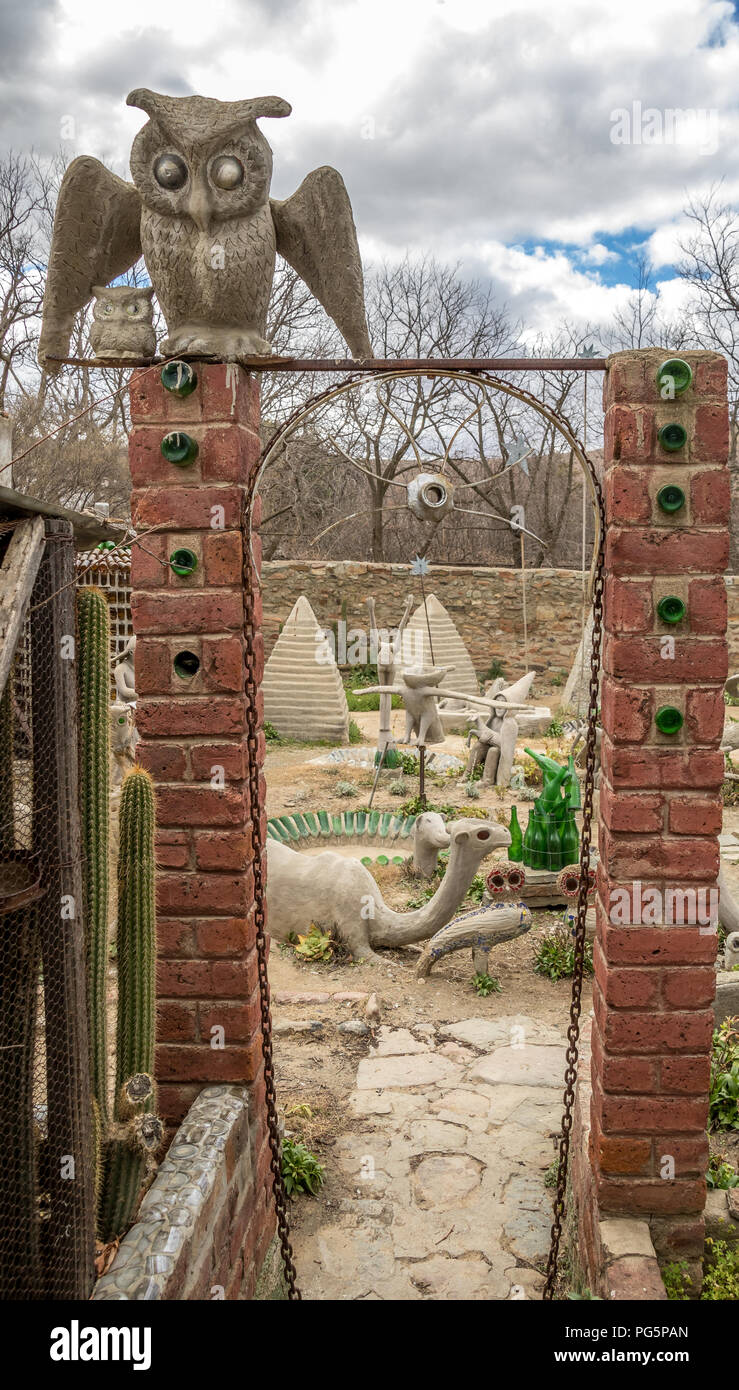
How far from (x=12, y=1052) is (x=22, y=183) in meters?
16.4

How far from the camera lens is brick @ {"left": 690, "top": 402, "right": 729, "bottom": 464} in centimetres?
231

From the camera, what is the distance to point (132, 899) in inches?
92.2

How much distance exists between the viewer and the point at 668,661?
2367 mm

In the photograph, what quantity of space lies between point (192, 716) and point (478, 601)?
14.7m

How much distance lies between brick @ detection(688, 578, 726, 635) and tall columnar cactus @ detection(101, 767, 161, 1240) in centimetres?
145

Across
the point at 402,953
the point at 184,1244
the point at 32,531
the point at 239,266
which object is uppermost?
the point at 239,266

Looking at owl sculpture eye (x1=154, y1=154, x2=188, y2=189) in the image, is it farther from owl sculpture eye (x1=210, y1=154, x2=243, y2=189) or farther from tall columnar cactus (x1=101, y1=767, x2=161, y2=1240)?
tall columnar cactus (x1=101, y1=767, x2=161, y2=1240)

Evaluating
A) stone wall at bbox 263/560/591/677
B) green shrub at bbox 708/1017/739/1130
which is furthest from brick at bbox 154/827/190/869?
stone wall at bbox 263/560/591/677

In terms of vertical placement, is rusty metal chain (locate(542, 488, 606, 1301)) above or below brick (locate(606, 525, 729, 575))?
below

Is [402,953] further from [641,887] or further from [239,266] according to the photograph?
[239,266]

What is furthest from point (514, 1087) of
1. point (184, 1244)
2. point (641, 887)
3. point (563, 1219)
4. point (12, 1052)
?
point (12, 1052)

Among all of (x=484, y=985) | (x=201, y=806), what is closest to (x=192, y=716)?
(x=201, y=806)

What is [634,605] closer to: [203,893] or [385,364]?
[385,364]

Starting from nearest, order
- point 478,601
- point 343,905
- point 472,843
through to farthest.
A: point 472,843 < point 343,905 < point 478,601
